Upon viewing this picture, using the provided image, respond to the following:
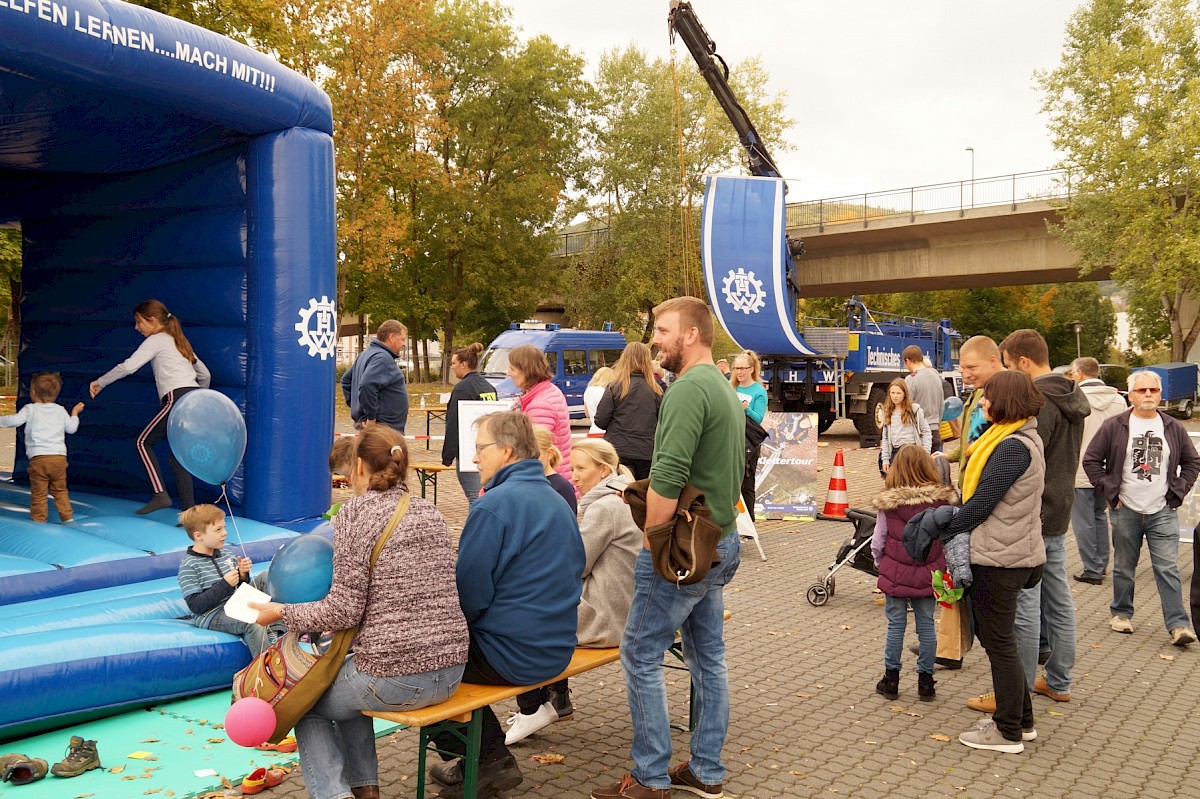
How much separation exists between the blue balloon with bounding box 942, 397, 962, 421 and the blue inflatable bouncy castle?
8088 millimetres

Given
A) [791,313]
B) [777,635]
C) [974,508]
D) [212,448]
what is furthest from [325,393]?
[791,313]

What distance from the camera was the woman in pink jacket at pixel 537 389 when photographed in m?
6.57

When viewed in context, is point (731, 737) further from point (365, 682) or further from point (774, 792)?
point (365, 682)

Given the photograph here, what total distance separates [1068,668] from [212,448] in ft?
15.4

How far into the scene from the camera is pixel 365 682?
11.5ft

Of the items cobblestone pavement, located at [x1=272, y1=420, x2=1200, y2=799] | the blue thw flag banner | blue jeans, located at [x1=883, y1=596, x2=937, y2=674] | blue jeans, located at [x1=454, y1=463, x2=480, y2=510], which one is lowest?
cobblestone pavement, located at [x1=272, y1=420, x2=1200, y2=799]

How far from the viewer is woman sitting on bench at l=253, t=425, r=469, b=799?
3.47 meters

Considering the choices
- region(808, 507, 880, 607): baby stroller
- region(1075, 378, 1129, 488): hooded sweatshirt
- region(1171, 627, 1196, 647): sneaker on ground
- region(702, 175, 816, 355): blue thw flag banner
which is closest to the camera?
region(1171, 627, 1196, 647): sneaker on ground

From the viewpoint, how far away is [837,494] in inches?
433

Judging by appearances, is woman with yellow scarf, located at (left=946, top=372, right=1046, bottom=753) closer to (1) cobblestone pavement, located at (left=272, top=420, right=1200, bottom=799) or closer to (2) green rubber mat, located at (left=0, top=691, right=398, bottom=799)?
(1) cobblestone pavement, located at (left=272, top=420, right=1200, bottom=799)

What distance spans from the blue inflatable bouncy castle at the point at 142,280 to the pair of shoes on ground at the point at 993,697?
149 inches

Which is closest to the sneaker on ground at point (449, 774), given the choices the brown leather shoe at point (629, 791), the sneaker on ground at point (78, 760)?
the brown leather shoe at point (629, 791)

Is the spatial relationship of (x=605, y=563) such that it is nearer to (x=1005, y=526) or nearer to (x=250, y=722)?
(x=250, y=722)

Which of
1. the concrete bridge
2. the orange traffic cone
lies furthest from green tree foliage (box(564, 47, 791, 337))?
the orange traffic cone
